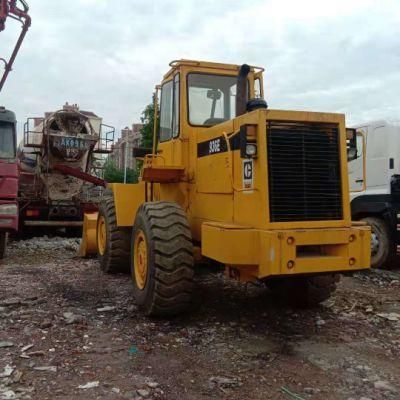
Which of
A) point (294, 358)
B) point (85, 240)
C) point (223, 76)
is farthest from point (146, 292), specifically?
point (85, 240)

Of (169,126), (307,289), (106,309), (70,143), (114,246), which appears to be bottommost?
(106,309)

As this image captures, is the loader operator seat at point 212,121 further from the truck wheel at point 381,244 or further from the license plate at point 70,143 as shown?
the license plate at point 70,143

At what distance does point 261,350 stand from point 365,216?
529 centimetres

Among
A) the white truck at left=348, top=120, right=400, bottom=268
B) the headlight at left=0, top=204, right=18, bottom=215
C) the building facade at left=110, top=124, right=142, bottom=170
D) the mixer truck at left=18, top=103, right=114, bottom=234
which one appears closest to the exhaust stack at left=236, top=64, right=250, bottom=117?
the white truck at left=348, top=120, right=400, bottom=268

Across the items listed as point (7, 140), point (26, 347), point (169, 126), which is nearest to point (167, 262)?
point (26, 347)

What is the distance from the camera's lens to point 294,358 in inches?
173

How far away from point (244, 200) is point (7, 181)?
5.35 meters

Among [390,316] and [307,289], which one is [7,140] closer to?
[307,289]

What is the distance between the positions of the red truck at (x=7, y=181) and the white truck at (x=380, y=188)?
584 centimetres

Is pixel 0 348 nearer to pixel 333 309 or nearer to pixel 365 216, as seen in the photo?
pixel 333 309

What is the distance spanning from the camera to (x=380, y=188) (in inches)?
349

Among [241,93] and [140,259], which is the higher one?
[241,93]

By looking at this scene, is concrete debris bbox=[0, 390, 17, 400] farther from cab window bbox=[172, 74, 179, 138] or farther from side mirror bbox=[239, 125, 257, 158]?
cab window bbox=[172, 74, 179, 138]

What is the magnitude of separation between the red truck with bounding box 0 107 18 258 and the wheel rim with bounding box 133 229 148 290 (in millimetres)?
3649
